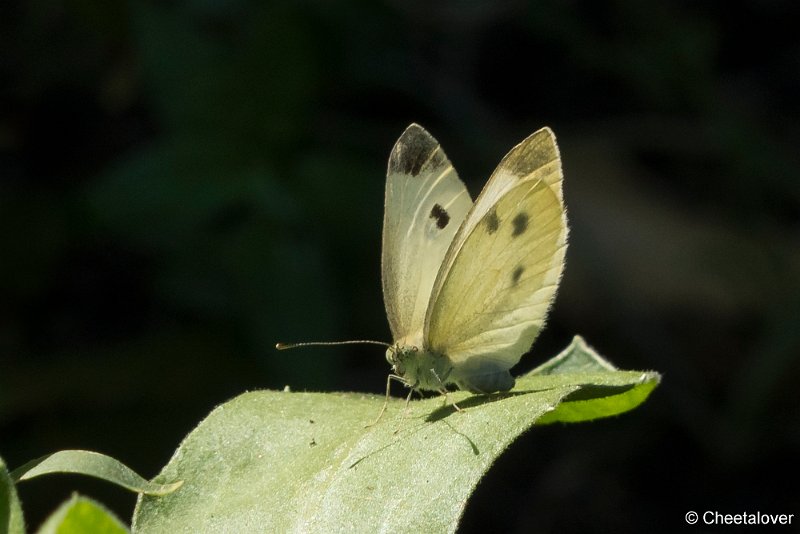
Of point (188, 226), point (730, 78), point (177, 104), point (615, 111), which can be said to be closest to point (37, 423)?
point (188, 226)

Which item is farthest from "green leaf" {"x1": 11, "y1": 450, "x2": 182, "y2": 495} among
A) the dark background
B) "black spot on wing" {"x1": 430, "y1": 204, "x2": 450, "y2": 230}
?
the dark background

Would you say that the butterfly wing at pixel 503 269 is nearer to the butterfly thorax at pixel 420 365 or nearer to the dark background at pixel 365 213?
the butterfly thorax at pixel 420 365

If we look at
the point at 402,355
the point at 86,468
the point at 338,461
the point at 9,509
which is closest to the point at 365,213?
the point at 402,355

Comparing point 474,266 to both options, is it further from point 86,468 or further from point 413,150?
point 86,468

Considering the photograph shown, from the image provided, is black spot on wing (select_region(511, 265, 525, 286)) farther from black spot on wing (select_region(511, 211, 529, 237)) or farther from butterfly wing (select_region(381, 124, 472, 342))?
butterfly wing (select_region(381, 124, 472, 342))

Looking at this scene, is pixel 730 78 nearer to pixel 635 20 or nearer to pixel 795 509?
pixel 635 20

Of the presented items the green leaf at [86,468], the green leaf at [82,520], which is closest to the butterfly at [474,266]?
the green leaf at [86,468]
